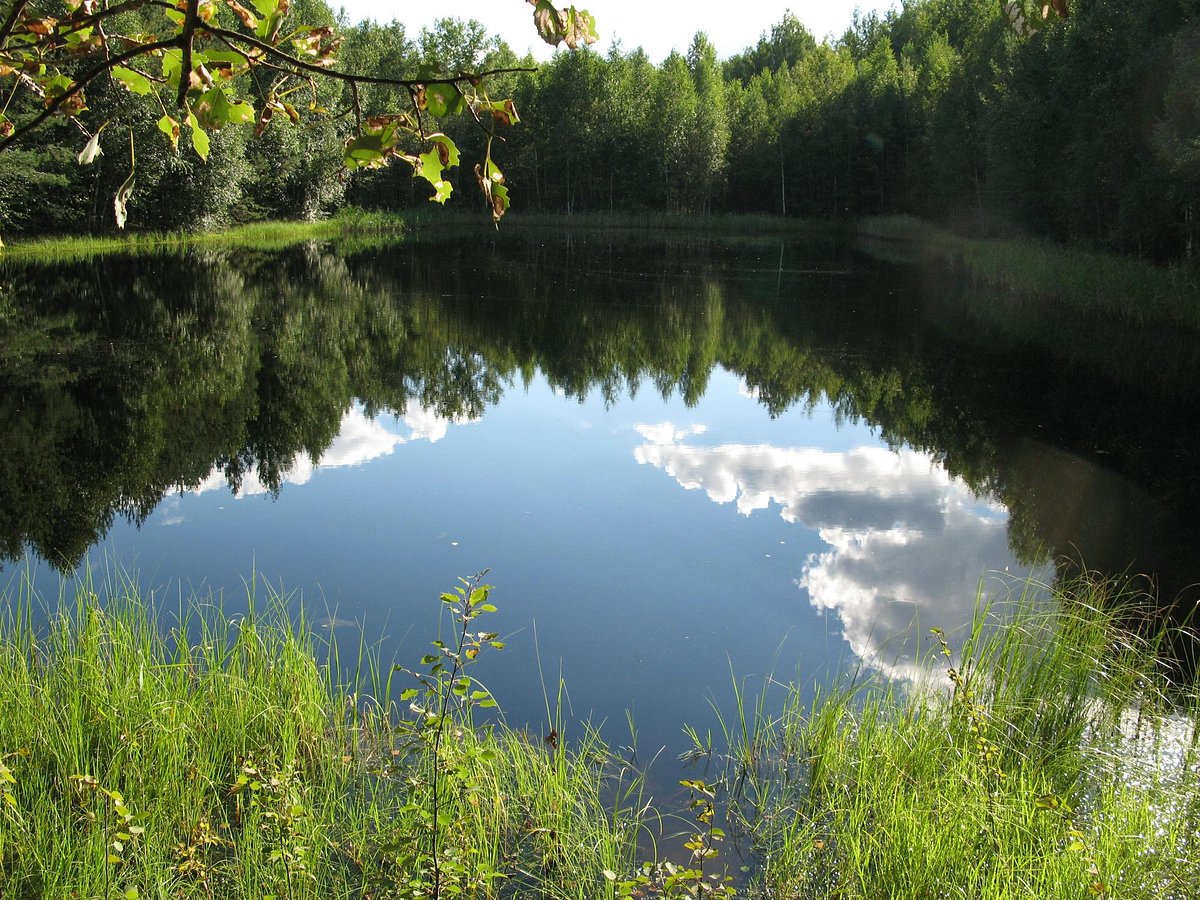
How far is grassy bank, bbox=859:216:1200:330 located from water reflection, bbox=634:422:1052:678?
930 centimetres

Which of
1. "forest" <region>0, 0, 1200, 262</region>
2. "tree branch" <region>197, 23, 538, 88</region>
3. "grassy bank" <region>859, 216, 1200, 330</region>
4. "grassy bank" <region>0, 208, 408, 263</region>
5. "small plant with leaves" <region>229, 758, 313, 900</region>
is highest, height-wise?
"forest" <region>0, 0, 1200, 262</region>

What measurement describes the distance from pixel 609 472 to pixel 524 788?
21.4 ft

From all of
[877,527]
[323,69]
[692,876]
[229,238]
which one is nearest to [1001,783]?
[692,876]

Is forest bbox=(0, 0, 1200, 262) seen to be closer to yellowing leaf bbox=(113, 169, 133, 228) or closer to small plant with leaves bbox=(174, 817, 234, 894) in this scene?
yellowing leaf bbox=(113, 169, 133, 228)

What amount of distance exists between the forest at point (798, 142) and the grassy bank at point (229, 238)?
91 centimetres

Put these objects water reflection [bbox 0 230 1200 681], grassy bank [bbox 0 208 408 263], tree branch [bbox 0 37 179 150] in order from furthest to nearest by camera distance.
→ grassy bank [bbox 0 208 408 263] → water reflection [bbox 0 230 1200 681] → tree branch [bbox 0 37 179 150]

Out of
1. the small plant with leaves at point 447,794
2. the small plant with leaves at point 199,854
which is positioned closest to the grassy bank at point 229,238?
the small plant with leaves at point 199,854

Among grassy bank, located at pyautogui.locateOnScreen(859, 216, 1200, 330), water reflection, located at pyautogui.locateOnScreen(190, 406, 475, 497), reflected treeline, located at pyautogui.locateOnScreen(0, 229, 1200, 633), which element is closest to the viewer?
reflected treeline, located at pyautogui.locateOnScreen(0, 229, 1200, 633)

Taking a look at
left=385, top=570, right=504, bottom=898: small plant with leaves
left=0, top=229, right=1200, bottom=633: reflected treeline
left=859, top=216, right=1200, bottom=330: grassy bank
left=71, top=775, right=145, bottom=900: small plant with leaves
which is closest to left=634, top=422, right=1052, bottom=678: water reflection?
left=0, top=229, right=1200, bottom=633: reflected treeline

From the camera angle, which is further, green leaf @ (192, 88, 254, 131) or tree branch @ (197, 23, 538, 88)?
green leaf @ (192, 88, 254, 131)

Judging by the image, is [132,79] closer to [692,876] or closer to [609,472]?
[692,876]

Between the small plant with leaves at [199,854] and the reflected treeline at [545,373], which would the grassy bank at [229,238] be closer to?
the reflected treeline at [545,373]

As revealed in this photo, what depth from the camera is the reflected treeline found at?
8.96m

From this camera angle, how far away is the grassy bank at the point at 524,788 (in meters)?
3.21
